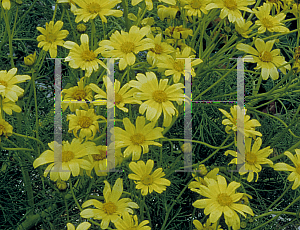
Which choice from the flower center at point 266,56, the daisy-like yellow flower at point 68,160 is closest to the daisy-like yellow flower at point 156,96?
the daisy-like yellow flower at point 68,160

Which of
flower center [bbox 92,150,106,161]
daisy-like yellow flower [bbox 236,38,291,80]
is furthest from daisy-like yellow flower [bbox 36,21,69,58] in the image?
daisy-like yellow flower [bbox 236,38,291,80]

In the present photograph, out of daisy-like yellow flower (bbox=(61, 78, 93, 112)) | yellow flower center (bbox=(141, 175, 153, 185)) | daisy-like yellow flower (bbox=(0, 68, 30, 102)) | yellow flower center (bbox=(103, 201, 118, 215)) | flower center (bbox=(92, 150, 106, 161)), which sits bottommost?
yellow flower center (bbox=(103, 201, 118, 215))

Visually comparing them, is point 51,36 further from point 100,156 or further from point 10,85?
point 100,156

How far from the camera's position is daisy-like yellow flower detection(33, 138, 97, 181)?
518 mm

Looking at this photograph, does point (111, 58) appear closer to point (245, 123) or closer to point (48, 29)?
point (48, 29)

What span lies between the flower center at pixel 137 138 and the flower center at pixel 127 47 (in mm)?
141

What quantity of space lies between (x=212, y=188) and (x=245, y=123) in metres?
0.14

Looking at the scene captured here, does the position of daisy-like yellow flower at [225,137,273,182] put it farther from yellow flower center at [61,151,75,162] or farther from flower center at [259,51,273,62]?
yellow flower center at [61,151,75,162]

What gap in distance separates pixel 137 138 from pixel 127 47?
0.15 meters

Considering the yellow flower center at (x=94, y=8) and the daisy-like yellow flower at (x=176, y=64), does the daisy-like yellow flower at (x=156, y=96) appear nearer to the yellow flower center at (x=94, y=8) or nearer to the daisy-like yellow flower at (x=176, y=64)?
the daisy-like yellow flower at (x=176, y=64)

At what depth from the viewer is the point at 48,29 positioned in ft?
2.17

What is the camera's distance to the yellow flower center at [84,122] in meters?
0.54

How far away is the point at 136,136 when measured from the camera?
55 centimetres

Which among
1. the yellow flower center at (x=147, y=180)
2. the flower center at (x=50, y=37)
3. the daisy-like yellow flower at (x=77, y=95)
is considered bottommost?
the yellow flower center at (x=147, y=180)
